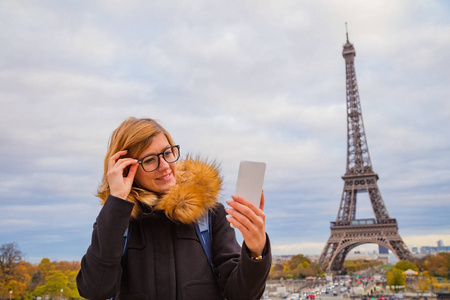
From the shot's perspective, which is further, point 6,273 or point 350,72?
point 350,72

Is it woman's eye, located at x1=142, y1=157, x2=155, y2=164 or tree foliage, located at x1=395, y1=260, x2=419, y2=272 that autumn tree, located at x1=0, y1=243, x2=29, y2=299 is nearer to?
woman's eye, located at x1=142, y1=157, x2=155, y2=164

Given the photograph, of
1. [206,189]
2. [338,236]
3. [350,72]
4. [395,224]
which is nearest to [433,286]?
[395,224]

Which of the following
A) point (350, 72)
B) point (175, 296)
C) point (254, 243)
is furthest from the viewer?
point (350, 72)

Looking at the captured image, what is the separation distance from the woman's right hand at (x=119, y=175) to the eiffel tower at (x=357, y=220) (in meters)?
46.6

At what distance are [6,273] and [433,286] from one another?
3586 cm

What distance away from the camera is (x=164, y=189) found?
2.25m

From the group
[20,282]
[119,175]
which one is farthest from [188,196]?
[20,282]

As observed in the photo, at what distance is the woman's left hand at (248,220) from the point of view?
1.82m

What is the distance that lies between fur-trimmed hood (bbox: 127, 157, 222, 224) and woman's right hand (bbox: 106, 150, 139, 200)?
0.46 feet

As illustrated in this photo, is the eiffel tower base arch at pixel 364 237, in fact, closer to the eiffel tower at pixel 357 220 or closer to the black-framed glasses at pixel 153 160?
the eiffel tower at pixel 357 220

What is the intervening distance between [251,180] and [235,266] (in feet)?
1.67

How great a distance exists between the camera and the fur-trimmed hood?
2.11 metres

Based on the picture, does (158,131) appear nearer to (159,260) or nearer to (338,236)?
(159,260)

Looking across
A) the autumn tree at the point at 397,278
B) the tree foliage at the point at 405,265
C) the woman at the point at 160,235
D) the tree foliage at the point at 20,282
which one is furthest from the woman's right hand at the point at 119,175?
the tree foliage at the point at 405,265
